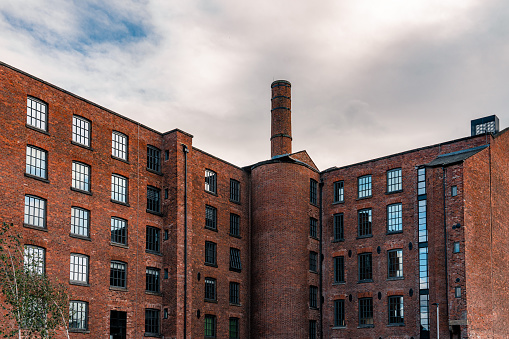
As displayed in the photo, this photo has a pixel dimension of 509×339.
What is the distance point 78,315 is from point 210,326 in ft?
29.7

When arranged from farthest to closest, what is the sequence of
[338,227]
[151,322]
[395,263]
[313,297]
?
[338,227], [313,297], [395,263], [151,322]

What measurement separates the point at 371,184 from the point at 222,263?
10.8 m

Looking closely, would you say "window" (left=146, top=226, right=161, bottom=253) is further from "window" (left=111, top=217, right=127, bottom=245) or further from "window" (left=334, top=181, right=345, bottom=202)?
"window" (left=334, top=181, right=345, bottom=202)

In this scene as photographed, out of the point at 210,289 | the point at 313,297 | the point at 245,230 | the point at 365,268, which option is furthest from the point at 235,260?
the point at 365,268

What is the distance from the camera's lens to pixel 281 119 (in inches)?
1794

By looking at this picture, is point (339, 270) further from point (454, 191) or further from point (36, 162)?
point (36, 162)

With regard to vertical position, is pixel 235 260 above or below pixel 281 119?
below

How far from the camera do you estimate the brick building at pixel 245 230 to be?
28.7 meters

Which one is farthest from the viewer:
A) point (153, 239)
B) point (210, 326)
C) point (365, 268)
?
point (365, 268)

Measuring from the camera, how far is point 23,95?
2795 cm

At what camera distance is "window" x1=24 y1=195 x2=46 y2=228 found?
27.3 meters

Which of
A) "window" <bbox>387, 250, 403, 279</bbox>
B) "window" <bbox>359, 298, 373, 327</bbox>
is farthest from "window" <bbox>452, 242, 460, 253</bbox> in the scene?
"window" <bbox>359, 298, 373, 327</bbox>

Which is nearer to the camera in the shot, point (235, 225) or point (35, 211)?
point (35, 211)

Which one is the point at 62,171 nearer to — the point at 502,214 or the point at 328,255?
the point at 328,255
